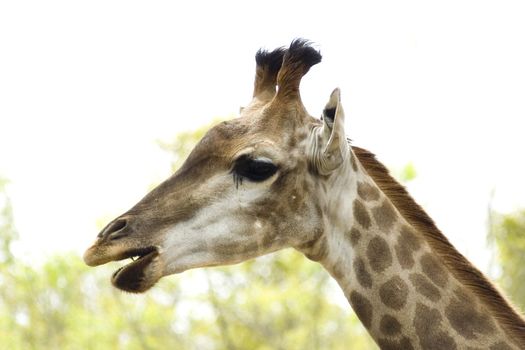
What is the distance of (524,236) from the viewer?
21609 mm

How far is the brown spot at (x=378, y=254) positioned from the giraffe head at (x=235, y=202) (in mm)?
366

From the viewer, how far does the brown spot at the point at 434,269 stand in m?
7.10

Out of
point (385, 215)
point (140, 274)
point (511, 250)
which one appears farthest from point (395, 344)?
point (511, 250)

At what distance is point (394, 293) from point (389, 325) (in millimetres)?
224

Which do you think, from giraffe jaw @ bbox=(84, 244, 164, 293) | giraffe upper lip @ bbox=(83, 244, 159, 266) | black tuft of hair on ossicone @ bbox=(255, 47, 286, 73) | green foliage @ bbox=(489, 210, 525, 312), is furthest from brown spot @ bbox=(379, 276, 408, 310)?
green foliage @ bbox=(489, 210, 525, 312)

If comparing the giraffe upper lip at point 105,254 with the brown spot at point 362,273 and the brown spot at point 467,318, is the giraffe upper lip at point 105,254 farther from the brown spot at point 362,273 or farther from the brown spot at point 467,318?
the brown spot at point 467,318

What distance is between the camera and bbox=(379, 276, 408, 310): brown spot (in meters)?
6.98

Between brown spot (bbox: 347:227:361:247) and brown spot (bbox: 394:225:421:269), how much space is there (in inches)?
10.7

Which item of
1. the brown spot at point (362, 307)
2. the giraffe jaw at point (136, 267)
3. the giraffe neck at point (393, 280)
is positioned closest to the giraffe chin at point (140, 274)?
the giraffe jaw at point (136, 267)

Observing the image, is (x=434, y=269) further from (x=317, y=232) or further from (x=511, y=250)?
(x=511, y=250)

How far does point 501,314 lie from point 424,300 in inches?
21.0

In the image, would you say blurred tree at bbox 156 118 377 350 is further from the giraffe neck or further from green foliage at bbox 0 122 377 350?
the giraffe neck

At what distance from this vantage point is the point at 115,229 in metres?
6.77

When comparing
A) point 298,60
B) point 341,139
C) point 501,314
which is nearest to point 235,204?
point 341,139
